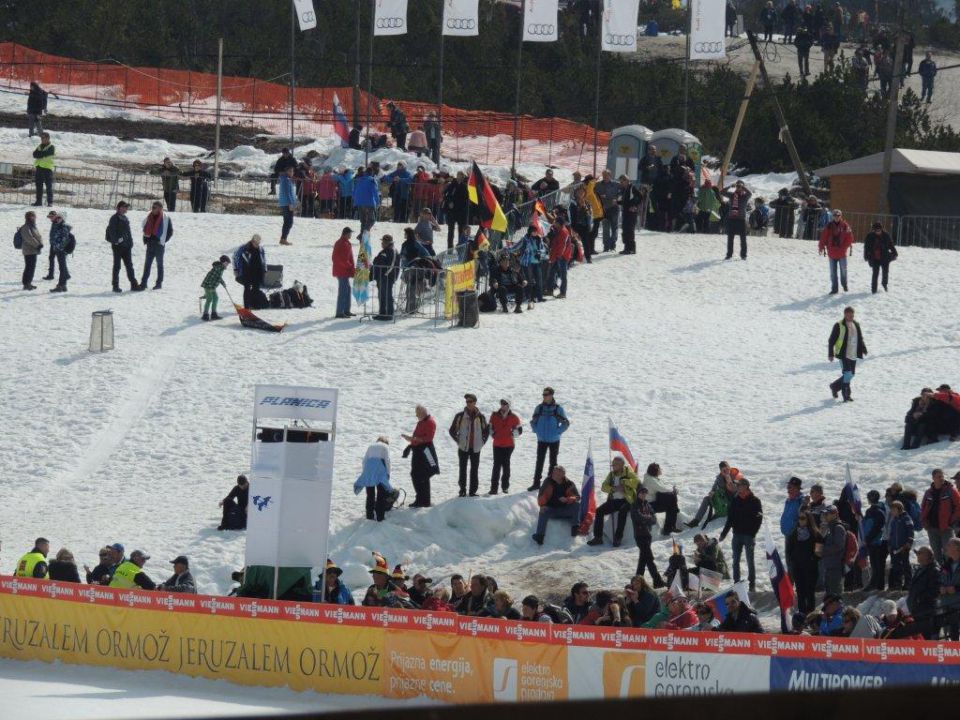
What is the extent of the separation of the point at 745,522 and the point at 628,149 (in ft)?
69.4

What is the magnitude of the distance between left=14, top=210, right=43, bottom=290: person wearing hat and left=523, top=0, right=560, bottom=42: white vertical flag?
41.9ft

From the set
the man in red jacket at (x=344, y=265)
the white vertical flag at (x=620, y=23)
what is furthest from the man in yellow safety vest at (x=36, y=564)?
the white vertical flag at (x=620, y=23)

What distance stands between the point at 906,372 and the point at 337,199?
1416cm

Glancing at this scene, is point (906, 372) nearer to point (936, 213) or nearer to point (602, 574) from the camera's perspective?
point (602, 574)

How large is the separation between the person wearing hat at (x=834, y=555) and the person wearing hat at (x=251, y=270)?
1242 cm

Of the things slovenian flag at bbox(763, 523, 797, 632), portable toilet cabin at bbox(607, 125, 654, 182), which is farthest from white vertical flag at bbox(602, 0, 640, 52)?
slovenian flag at bbox(763, 523, 797, 632)

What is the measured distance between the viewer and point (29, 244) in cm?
2527

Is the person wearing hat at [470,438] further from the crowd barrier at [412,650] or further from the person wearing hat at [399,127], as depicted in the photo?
the person wearing hat at [399,127]

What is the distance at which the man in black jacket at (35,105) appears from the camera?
38688 mm

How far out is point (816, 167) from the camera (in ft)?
137

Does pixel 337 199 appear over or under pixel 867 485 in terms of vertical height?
over

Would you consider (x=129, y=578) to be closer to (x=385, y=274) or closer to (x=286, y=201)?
(x=385, y=274)

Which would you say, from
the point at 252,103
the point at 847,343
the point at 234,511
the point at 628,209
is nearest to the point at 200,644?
the point at 234,511

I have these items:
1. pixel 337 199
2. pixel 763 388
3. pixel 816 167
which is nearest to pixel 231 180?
pixel 337 199
